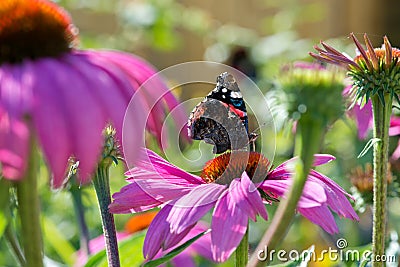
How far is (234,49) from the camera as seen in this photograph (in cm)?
199

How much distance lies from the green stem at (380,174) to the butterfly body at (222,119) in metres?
0.10

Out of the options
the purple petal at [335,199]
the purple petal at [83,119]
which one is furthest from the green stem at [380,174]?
the purple petal at [83,119]

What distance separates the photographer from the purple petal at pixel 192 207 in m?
0.52

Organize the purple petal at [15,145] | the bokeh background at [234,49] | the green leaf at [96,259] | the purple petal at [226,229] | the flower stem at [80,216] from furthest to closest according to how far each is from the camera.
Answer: the bokeh background at [234,49]
the flower stem at [80,216]
the green leaf at [96,259]
the purple petal at [226,229]
the purple petal at [15,145]

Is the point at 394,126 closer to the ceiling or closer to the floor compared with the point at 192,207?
closer to the ceiling

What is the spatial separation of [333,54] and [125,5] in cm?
145

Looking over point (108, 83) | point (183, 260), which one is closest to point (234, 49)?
point (183, 260)

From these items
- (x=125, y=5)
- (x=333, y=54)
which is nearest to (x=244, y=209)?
(x=333, y=54)

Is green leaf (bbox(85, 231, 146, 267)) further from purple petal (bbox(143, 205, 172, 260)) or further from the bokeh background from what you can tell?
purple petal (bbox(143, 205, 172, 260))

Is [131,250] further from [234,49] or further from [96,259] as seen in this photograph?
[234,49]

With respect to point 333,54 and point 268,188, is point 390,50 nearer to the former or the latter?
point 333,54

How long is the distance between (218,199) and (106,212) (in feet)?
0.28

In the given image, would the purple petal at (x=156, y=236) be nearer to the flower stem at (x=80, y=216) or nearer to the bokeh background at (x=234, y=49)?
the bokeh background at (x=234, y=49)

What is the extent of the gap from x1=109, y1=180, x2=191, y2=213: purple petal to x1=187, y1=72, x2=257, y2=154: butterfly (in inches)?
2.0
